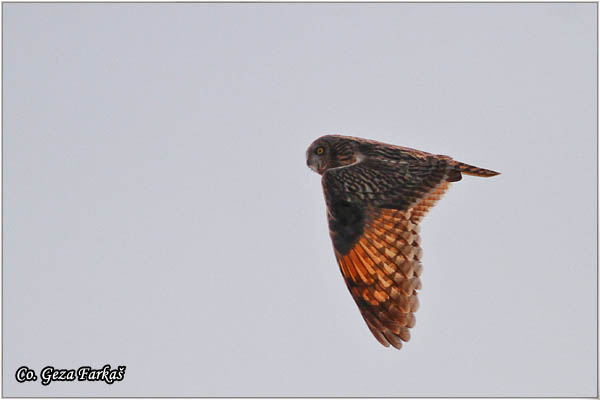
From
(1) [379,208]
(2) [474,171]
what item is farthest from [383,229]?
(2) [474,171]

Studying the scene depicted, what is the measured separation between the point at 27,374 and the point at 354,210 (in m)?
4.15

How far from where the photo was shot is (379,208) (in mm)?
7508

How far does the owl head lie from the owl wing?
11.0 inches

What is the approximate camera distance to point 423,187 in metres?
7.49

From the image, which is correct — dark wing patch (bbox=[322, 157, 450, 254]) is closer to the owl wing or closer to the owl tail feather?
the owl wing

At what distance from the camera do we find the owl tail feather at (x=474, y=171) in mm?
7340

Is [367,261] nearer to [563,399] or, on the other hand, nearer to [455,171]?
[455,171]

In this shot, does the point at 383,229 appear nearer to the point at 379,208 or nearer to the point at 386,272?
the point at 379,208

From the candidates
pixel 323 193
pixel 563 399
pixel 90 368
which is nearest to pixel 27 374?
pixel 90 368

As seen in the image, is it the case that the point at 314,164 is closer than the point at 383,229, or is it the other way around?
the point at 383,229

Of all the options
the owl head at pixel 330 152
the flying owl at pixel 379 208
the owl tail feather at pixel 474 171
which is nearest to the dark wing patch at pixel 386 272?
the flying owl at pixel 379 208

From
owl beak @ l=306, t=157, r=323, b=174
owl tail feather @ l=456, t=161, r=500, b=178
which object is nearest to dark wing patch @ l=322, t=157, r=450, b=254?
owl tail feather @ l=456, t=161, r=500, b=178

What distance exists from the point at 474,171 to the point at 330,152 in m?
1.36

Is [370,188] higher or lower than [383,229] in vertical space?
higher
